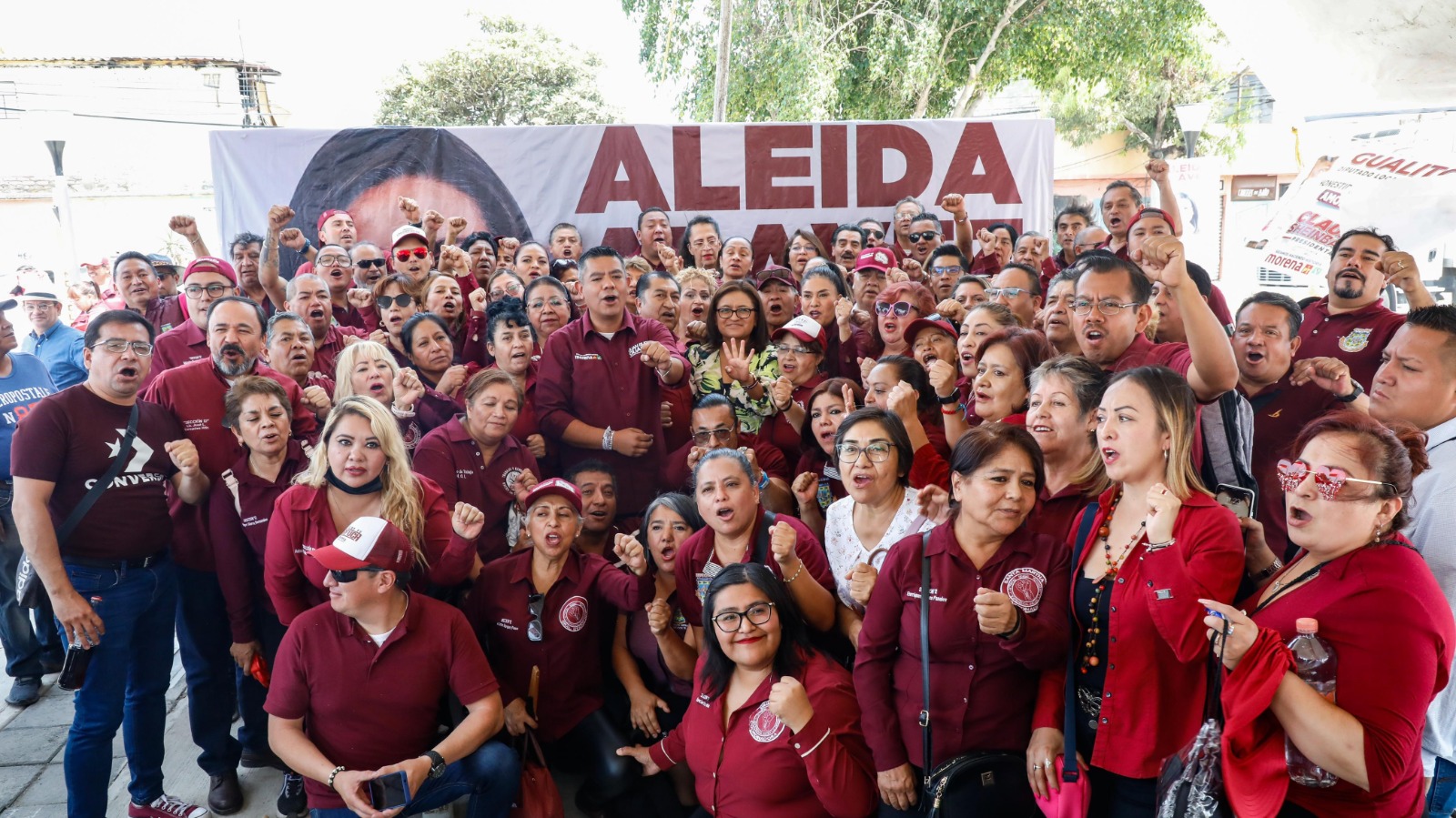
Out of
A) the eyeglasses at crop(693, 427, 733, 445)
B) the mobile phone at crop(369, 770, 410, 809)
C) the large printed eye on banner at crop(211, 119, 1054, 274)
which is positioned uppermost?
the large printed eye on banner at crop(211, 119, 1054, 274)

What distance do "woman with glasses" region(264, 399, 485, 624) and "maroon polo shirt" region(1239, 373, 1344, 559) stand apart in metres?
2.89

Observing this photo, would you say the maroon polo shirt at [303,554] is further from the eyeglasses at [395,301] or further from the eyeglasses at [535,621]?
the eyeglasses at [395,301]

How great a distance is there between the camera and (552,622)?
145 inches

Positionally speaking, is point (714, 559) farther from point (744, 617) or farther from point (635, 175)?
point (635, 175)

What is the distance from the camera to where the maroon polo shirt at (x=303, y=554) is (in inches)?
136

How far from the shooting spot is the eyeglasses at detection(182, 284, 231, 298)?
5.32 metres

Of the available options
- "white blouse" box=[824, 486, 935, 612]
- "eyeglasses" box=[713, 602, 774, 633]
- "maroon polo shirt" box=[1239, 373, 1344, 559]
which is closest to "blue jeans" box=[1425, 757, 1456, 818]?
"maroon polo shirt" box=[1239, 373, 1344, 559]

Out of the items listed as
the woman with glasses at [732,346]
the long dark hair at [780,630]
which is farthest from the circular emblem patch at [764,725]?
the woman with glasses at [732,346]

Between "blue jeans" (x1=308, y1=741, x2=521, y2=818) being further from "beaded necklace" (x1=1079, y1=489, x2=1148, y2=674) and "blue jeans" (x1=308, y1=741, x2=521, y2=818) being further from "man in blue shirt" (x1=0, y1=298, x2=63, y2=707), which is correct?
"man in blue shirt" (x1=0, y1=298, x2=63, y2=707)

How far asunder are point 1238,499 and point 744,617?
146 centimetres

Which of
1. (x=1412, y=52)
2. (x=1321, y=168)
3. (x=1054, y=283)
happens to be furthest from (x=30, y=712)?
(x=1321, y=168)

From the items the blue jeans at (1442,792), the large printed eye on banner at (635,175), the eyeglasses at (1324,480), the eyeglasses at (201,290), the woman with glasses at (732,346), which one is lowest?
the blue jeans at (1442,792)

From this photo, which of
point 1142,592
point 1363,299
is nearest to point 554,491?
point 1142,592

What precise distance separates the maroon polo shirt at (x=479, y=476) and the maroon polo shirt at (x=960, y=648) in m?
1.99
